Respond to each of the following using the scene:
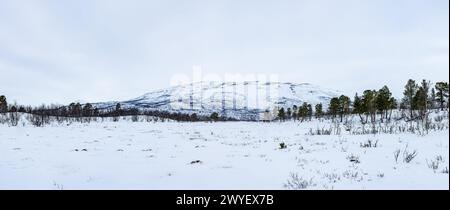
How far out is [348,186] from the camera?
18.3 feet

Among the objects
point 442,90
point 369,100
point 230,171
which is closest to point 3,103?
point 369,100

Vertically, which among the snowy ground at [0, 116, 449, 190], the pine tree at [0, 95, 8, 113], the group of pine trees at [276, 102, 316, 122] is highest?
the pine tree at [0, 95, 8, 113]

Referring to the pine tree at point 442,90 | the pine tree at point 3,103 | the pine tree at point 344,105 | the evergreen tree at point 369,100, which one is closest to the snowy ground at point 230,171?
the pine tree at point 3,103

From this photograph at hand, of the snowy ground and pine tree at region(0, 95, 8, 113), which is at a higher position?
pine tree at region(0, 95, 8, 113)

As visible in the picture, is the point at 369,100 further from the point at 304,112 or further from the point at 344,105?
the point at 304,112

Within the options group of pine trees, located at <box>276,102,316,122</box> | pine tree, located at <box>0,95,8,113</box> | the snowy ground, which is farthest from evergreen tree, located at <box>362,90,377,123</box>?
pine tree, located at <box>0,95,8,113</box>

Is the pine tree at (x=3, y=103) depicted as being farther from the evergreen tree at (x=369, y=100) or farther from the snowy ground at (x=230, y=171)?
the evergreen tree at (x=369, y=100)

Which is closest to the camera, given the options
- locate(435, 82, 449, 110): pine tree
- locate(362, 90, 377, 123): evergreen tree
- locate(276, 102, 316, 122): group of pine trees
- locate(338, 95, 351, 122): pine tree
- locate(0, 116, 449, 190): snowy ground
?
locate(0, 116, 449, 190): snowy ground

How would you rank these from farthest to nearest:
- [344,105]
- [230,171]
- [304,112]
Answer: [304,112]
[344,105]
[230,171]

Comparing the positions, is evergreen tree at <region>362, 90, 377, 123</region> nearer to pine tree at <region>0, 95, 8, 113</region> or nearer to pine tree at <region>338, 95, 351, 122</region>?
pine tree at <region>338, 95, 351, 122</region>
